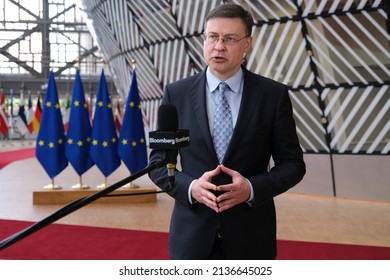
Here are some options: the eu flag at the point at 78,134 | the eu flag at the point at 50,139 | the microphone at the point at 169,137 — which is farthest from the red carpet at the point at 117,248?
the microphone at the point at 169,137

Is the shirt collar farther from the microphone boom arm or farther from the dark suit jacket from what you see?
the microphone boom arm

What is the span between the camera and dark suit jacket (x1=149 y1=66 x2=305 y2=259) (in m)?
2.22

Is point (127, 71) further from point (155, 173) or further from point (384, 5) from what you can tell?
point (155, 173)

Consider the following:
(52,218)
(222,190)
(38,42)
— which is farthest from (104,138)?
(38,42)

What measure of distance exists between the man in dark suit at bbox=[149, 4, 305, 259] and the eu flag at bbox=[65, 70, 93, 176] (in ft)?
27.9

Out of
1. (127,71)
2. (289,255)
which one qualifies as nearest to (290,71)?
(289,255)

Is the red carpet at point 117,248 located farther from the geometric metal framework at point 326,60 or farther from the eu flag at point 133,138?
the geometric metal framework at point 326,60

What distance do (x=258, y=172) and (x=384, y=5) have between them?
334 inches

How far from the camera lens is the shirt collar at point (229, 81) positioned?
2303mm

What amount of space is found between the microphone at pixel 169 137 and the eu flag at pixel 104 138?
8.89 metres

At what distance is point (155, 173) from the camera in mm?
2152

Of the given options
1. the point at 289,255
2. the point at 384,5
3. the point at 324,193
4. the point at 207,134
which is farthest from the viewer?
the point at 324,193

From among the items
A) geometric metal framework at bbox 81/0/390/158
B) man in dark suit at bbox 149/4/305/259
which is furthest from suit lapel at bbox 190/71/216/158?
geometric metal framework at bbox 81/0/390/158
